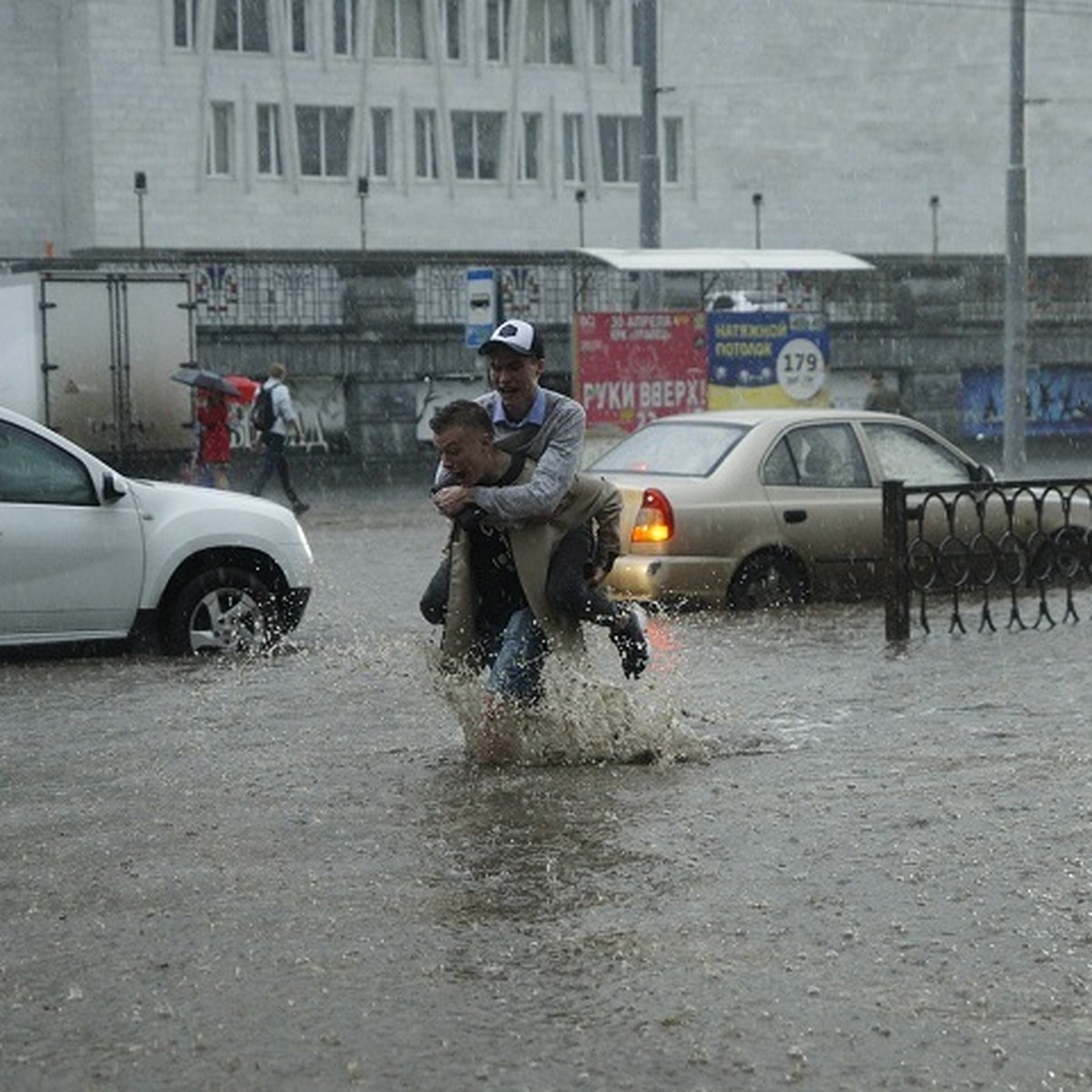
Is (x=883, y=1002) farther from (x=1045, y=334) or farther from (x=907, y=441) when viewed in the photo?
(x=1045, y=334)

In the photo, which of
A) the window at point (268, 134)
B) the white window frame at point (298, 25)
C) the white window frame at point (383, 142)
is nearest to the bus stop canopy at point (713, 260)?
the white window frame at point (298, 25)

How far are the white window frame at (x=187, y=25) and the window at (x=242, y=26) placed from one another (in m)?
0.56

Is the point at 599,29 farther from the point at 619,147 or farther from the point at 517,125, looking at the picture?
the point at 517,125

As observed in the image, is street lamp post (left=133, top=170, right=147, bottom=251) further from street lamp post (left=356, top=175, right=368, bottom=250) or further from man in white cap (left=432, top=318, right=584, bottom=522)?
man in white cap (left=432, top=318, right=584, bottom=522)

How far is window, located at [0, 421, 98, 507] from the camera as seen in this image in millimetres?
14461

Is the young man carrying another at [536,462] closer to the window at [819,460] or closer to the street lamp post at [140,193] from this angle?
the window at [819,460]

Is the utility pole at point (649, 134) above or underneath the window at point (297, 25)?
underneath

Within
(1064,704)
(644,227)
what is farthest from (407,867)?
(644,227)

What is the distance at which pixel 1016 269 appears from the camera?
110 feet

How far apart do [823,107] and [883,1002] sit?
67.9 m

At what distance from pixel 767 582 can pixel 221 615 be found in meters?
3.92

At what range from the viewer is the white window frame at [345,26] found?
220 feet

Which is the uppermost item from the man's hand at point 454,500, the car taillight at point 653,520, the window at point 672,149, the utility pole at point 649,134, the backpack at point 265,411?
the window at point 672,149

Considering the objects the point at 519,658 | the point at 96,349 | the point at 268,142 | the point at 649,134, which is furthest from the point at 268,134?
the point at 519,658
